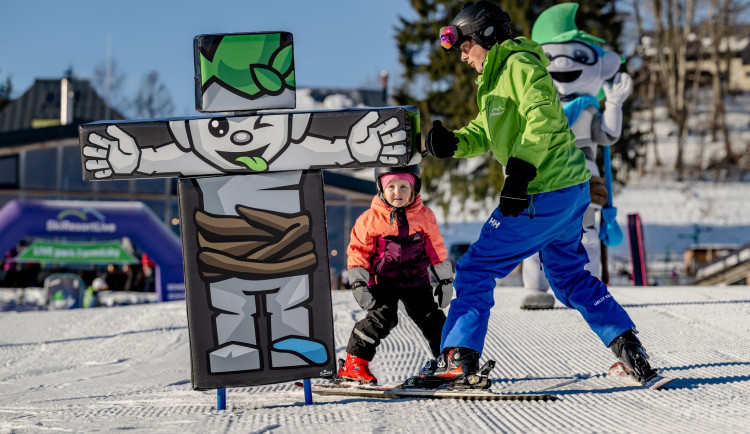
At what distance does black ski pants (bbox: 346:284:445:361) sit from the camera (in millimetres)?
3664

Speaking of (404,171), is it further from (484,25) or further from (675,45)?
(675,45)

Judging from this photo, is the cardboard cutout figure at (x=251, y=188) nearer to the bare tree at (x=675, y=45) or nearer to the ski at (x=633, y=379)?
the ski at (x=633, y=379)

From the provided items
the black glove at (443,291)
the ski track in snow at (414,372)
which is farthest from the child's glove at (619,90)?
the black glove at (443,291)

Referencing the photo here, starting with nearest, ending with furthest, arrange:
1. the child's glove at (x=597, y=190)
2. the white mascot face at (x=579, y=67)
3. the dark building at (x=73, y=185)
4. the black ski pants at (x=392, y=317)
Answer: the black ski pants at (x=392, y=317) → the child's glove at (x=597, y=190) → the white mascot face at (x=579, y=67) → the dark building at (x=73, y=185)

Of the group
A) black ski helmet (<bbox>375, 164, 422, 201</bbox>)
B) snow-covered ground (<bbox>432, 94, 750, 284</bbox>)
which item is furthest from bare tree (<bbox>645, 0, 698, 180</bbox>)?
black ski helmet (<bbox>375, 164, 422, 201</bbox>)

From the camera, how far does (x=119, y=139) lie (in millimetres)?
3021

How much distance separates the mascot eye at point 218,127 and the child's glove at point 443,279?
4.06 feet

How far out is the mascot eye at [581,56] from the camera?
239 inches

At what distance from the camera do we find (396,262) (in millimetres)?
3732

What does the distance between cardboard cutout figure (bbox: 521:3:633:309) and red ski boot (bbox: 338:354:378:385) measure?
2.56 metres

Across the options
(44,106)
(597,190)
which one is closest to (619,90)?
(597,190)

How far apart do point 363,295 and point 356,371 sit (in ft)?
1.12

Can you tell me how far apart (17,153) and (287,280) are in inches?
698

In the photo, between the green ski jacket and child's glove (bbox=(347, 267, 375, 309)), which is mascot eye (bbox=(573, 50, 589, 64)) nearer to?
the green ski jacket
